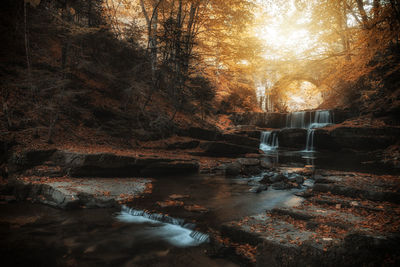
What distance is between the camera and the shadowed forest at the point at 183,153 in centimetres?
337

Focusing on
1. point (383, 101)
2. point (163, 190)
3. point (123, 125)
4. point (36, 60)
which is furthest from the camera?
point (383, 101)

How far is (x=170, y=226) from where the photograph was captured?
14.1ft

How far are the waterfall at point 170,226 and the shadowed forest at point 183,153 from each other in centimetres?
3

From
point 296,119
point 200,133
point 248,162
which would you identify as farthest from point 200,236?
point 296,119

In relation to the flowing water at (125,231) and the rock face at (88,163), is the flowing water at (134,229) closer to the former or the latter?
the flowing water at (125,231)

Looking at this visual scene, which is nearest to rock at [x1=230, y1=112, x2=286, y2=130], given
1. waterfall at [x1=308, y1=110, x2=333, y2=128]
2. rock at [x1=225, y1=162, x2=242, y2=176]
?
waterfall at [x1=308, y1=110, x2=333, y2=128]

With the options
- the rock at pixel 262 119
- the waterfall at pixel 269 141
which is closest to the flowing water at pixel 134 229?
the waterfall at pixel 269 141

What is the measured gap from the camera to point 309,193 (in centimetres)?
590

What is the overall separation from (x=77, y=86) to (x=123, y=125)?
271 cm

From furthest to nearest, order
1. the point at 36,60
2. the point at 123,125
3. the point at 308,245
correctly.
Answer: the point at 123,125
the point at 36,60
the point at 308,245

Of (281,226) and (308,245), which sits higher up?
(308,245)

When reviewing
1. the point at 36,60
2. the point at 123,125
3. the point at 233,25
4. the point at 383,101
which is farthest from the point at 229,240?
the point at 383,101

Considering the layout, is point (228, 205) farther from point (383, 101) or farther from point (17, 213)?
point (383, 101)

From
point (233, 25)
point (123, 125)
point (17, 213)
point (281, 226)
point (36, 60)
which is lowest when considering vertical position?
point (17, 213)
